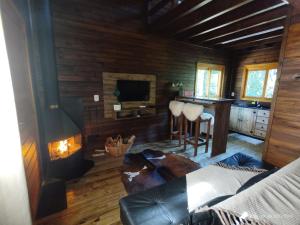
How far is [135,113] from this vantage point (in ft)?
11.7

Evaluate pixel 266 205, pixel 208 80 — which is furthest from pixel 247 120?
pixel 266 205

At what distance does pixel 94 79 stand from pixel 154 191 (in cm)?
229

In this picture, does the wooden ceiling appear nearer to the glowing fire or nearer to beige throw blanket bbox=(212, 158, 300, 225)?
beige throw blanket bbox=(212, 158, 300, 225)

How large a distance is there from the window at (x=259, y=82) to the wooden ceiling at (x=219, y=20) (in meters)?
0.83

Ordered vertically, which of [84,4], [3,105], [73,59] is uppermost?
[84,4]

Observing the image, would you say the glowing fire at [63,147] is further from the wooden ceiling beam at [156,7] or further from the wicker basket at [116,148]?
the wooden ceiling beam at [156,7]

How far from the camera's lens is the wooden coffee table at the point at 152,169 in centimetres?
225

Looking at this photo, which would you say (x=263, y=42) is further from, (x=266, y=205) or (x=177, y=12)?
(x=266, y=205)

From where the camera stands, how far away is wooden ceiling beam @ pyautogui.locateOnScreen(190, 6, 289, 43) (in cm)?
244

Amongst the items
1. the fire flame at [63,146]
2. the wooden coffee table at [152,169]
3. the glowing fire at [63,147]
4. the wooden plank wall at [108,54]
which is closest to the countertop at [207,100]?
the wooden plank wall at [108,54]

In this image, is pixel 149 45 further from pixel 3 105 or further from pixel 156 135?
pixel 3 105

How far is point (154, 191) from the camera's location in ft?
4.78

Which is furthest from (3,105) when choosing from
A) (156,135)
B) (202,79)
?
(202,79)

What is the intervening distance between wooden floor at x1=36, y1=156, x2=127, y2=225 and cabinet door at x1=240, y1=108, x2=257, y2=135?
12.3 feet
